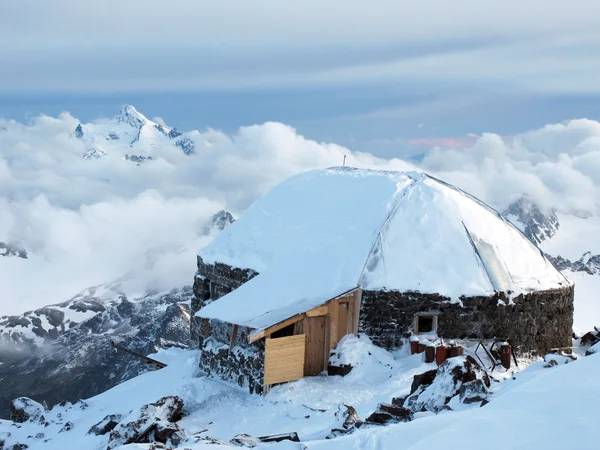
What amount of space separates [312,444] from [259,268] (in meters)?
11.6

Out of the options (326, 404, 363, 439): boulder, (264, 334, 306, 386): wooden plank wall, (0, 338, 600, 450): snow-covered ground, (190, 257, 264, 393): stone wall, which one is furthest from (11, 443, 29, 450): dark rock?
(326, 404, 363, 439): boulder

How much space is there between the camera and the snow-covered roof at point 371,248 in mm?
18469

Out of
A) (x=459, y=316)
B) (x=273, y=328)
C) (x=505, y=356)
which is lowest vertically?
(x=505, y=356)

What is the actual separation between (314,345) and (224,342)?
2789mm

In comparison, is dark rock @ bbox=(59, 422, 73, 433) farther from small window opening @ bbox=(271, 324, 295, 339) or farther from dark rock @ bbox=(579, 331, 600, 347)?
dark rock @ bbox=(579, 331, 600, 347)

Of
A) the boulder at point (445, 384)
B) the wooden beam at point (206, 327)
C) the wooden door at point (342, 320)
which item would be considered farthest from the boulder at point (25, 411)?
the boulder at point (445, 384)

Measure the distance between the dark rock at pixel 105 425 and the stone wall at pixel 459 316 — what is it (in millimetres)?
6512

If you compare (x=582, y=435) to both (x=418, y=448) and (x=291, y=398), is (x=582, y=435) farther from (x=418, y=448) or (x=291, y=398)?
(x=291, y=398)

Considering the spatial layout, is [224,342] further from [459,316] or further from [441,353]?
[459,316]

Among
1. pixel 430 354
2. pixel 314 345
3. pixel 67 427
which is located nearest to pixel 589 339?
pixel 430 354

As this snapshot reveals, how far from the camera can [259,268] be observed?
20562mm

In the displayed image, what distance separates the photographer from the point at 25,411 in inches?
724

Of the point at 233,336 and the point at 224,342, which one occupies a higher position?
the point at 233,336

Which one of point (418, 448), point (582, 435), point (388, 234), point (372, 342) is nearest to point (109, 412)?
point (372, 342)
